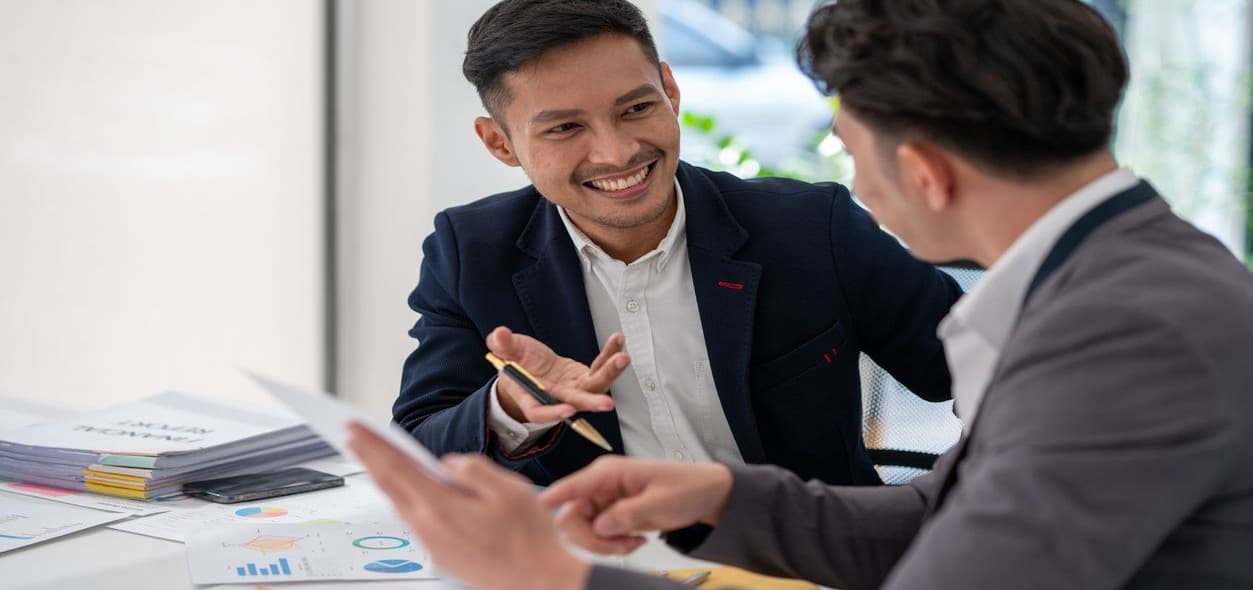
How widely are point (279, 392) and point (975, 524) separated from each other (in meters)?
0.53

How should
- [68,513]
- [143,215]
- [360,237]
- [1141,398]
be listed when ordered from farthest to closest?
[360,237] < [143,215] < [68,513] < [1141,398]

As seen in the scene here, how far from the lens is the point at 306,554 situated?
4.50 ft

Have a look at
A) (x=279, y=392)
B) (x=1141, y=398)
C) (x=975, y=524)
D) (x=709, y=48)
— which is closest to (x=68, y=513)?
(x=279, y=392)

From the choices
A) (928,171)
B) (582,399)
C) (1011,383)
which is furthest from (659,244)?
(1011,383)

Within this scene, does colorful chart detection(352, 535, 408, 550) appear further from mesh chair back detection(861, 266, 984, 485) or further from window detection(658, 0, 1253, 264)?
window detection(658, 0, 1253, 264)

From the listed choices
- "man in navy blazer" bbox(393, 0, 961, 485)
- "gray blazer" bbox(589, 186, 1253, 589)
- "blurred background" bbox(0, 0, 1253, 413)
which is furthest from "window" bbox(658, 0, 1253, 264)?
"gray blazer" bbox(589, 186, 1253, 589)

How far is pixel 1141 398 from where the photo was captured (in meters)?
0.85

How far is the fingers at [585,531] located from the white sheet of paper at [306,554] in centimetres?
22

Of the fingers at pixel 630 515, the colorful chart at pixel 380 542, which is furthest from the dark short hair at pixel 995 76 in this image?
the colorful chart at pixel 380 542

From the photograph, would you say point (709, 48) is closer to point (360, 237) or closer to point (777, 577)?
point (360, 237)

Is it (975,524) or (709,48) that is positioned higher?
(709,48)

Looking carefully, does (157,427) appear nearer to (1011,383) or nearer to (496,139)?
(496,139)

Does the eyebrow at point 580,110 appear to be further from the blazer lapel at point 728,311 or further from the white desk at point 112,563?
the white desk at point 112,563

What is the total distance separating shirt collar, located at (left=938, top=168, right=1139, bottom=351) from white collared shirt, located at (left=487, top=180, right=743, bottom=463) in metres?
0.80
